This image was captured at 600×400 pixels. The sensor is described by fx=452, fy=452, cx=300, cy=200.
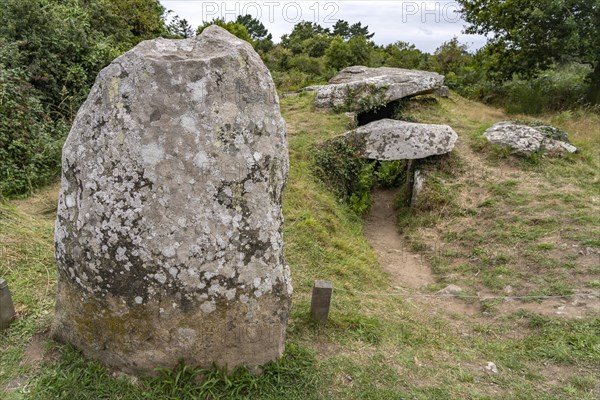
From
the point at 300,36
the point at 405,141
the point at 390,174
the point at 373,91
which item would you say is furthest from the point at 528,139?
the point at 300,36

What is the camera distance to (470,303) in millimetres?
5930

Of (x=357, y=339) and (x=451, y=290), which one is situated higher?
(x=357, y=339)

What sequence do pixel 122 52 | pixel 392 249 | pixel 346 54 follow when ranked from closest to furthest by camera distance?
pixel 392 249 < pixel 122 52 < pixel 346 54

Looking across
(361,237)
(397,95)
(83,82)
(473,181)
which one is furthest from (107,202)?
(397,95)

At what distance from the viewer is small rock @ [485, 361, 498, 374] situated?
4016 mm

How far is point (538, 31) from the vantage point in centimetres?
1416

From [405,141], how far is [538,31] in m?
8.09

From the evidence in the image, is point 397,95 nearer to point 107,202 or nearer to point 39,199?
point 39,199

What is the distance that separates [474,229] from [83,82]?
9264mm

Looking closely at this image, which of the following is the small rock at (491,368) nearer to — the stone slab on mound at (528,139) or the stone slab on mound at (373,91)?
the stone slab on mound at (528,139)

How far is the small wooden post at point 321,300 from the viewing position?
4.12 metres

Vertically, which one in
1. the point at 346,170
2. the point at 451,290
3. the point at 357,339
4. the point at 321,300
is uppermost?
the point at 346,170

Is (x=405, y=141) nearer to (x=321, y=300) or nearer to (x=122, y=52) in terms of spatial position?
(x=321, y=300)

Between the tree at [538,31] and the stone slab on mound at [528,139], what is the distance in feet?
15.2
